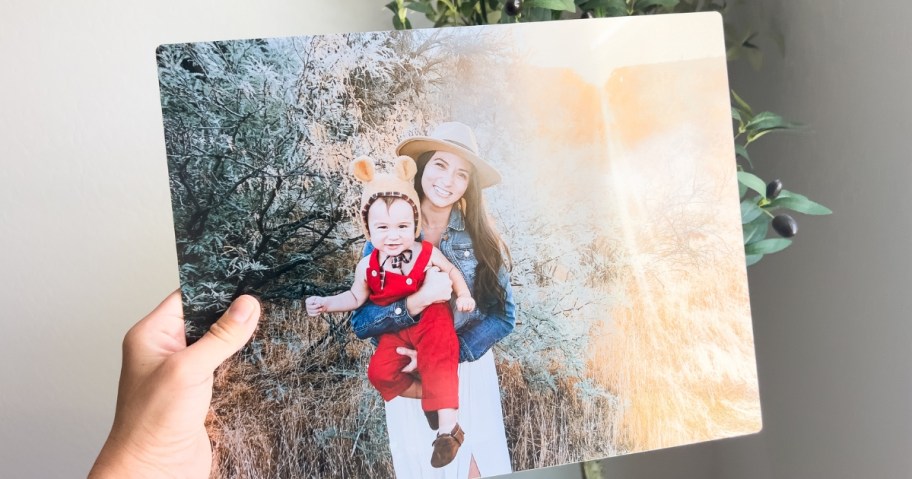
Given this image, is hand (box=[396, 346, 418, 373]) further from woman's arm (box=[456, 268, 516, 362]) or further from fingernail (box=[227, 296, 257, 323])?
fingernail (box=[227, 296, 257, 323])

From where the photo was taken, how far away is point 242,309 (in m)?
0.72

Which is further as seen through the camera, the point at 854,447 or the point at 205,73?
the point at 854,447

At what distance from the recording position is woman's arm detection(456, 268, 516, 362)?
29.8 inches

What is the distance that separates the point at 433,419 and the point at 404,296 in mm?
154

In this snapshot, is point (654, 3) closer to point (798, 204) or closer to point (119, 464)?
point (798, 204)

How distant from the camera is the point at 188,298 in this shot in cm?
73

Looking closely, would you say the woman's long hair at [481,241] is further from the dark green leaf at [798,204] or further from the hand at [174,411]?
the dark green leaf at [798,204]

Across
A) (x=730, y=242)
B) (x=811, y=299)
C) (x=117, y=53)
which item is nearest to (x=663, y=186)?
(x=730, y=242)

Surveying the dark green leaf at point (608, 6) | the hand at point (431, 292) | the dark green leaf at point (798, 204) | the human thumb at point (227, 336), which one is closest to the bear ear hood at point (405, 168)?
the hand at point (431, 292)

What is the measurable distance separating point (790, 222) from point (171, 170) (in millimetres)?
774

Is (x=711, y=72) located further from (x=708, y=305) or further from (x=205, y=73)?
(x=205, y=73)

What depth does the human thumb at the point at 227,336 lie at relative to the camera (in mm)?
707

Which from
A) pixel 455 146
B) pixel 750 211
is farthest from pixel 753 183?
pixel 455 146

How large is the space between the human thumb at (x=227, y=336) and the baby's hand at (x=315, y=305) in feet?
0.19
